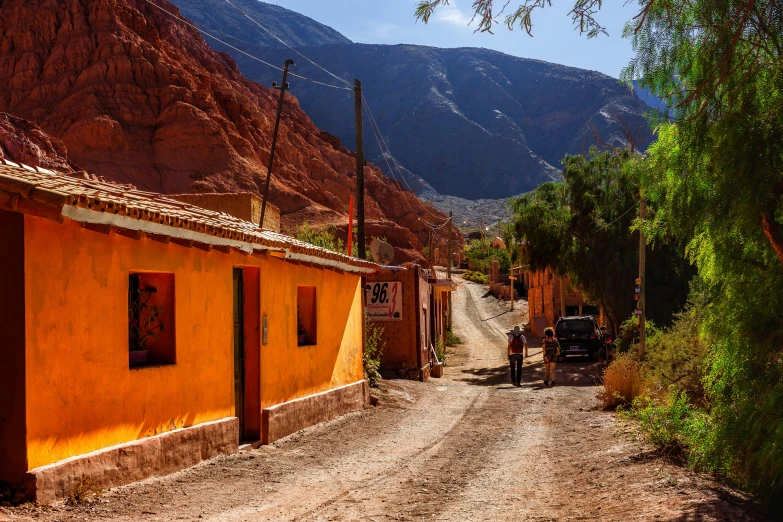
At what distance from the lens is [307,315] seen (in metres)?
14.4

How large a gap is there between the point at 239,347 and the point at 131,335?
2.70m

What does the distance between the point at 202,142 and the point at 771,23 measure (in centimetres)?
4959

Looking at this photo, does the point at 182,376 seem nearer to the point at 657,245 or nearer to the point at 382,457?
the point at 382,457

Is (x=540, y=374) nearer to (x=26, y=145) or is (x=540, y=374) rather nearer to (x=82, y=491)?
(x=26, y=145)

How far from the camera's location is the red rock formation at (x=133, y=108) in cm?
5034

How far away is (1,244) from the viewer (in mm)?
6773

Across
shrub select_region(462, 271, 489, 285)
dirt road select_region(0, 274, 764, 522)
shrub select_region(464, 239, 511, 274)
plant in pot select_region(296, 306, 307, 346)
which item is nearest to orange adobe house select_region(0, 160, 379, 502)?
dirt road select_region(0, 274, 764, 522)

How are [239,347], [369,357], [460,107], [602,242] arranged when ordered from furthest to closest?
[460,107] → [602,242] → [369,357] → [239,347]

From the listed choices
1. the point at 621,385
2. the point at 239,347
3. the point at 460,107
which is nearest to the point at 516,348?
the point at 621,385

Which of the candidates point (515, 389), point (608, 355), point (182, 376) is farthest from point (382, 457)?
point (608, 355)

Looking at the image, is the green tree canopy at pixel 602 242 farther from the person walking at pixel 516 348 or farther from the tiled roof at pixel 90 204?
the tiled roof at pixel 90 204

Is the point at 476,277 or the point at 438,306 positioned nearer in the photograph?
the point at 438,306

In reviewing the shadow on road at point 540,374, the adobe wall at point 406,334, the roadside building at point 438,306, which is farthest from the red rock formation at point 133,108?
the adobe wall at point 406,334

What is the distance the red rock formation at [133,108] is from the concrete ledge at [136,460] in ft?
133
